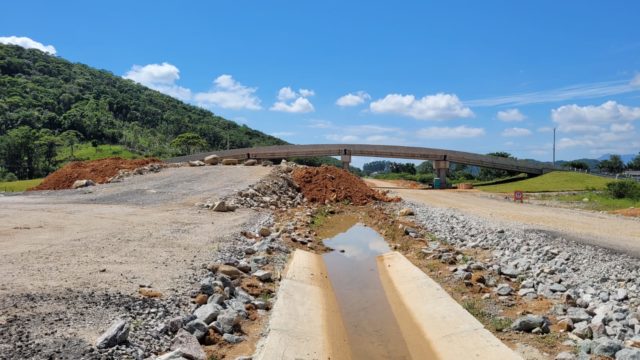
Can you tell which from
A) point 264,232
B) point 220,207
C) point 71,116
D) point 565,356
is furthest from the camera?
point 71,116

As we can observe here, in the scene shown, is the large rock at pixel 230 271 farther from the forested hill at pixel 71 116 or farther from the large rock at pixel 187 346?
the forested hill at pixel 71 116

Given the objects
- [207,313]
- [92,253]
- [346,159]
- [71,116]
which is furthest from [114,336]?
[71,116]

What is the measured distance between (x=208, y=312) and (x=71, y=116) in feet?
411

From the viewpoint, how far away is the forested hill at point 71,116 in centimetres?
8312

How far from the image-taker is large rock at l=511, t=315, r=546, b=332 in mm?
10383

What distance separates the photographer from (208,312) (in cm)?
1008

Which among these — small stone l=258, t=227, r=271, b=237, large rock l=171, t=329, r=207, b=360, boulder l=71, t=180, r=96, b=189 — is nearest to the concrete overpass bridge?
boulder l=71, t=180, r=96, b=189

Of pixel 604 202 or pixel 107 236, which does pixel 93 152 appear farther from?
pixel 604 202

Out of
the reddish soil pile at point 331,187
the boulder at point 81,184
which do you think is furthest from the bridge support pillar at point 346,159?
the boulder at point 81,184

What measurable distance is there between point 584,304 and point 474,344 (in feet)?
11.6

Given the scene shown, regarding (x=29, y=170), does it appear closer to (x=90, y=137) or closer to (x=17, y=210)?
(x=90, y=137)

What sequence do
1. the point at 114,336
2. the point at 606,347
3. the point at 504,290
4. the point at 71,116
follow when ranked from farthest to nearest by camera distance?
the point at 71,116 → the point at 504,290 → the point at 606,347 → the point at 114,336

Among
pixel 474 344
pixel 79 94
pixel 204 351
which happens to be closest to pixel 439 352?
pixel 474 344

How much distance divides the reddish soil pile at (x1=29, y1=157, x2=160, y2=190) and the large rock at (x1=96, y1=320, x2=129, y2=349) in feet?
115
